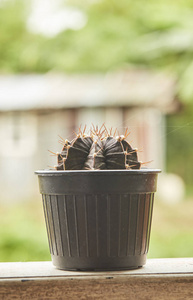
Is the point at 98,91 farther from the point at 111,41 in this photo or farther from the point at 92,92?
the point at 111,41

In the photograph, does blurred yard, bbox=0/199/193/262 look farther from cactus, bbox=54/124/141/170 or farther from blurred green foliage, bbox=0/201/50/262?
cactus, bbox=54/124/141/170

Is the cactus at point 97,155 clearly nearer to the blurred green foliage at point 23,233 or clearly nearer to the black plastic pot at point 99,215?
the black plastic pot at point 99,215

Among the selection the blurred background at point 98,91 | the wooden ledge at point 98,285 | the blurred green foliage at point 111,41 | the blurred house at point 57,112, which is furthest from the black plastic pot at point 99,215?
the blurred green foliage at point 111,41

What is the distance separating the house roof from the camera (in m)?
6.98

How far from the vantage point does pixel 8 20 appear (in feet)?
27.9

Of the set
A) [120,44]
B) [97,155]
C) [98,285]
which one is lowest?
[98,285]

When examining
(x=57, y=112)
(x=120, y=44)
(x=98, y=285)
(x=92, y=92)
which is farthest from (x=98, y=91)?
(x=98, y=285)

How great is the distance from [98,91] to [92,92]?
3.3 inches

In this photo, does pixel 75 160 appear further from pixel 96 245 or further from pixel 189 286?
pixel 189 286

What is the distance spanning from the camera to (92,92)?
279 inches

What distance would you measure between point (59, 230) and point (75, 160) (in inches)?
6.3

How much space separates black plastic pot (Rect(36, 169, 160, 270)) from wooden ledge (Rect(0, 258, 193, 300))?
0.15 ft

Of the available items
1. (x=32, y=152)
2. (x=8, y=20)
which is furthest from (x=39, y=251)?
(x=8, y=20)

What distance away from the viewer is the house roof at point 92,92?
22.9ft
